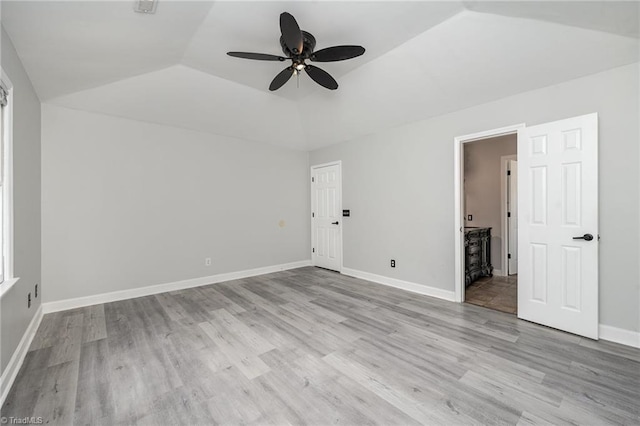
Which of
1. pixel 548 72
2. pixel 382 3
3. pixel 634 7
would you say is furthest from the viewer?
pixel 548 72

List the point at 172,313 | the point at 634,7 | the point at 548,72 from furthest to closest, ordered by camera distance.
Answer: the point at 172,313 → the point at 548,72 → the point at 634,7

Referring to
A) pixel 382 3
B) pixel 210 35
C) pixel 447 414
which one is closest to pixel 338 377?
pixel 447 414

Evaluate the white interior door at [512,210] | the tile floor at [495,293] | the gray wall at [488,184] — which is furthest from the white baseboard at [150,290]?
the white interior door at [512,210]

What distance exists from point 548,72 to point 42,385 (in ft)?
16.3

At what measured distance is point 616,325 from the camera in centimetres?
243

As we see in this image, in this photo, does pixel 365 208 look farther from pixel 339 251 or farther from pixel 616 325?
pixel 616 325

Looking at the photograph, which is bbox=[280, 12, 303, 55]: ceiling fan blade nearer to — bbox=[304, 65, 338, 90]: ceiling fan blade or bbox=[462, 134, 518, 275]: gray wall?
bbox=[304, 65, 338, 90]: ceiling fan blade

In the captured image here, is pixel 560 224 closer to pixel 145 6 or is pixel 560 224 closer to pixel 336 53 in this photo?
pixel 336 53

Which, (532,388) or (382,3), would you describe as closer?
(532,388)

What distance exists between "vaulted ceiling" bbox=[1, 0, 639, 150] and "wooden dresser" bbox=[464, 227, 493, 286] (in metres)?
2.07

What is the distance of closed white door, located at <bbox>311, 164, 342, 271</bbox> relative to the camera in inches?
203

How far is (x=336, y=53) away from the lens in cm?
231

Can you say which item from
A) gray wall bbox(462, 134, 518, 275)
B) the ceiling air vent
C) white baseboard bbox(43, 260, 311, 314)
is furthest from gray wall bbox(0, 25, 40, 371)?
gray wall bbox(462, 134, 518, 275)

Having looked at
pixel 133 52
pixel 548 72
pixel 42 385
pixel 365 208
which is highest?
pixel 133 52
